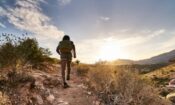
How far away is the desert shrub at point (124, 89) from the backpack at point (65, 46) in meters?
2.12

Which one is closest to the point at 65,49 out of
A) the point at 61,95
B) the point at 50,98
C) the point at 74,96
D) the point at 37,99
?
the point at 61,95

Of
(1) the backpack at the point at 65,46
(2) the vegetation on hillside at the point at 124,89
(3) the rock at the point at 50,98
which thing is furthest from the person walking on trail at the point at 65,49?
(3) the rock at the point at 50,98

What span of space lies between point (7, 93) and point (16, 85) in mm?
784

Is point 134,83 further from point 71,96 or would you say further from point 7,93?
point 7,93

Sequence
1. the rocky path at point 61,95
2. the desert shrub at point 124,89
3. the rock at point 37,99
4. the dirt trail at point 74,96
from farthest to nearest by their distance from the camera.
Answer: the dirt trail at point 74,96, the rocky path at point 61,95, the desert shrub at point 124,89, the rock at point 37,99

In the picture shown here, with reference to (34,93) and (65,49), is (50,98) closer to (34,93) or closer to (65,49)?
(34,93)

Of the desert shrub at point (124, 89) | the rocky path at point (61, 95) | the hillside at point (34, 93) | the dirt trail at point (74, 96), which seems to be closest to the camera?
the hillside at point (34, 93)

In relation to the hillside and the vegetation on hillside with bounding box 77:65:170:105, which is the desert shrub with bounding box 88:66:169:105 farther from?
the hillside

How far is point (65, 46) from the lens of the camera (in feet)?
39.2

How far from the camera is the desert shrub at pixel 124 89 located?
8695 millimetres

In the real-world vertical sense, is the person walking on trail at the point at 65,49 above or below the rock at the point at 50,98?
above

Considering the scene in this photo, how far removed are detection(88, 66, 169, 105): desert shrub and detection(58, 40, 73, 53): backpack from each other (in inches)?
83.6

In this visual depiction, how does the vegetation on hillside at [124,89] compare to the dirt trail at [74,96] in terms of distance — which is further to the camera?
the dirt trail at [74,96]

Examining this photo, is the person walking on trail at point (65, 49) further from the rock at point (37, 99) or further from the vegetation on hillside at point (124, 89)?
the rock at point (37, 99)
